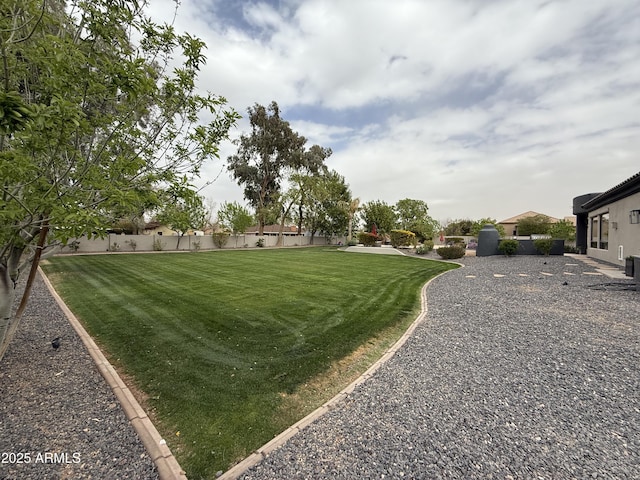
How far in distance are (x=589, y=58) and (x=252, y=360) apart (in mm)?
13524

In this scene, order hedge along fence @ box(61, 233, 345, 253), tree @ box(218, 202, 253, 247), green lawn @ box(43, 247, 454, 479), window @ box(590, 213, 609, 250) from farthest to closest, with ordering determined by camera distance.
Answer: tree @ box(218, 202, 253, 247) → hedge along fence @ box(61, 233, 345, 253) → window @ box(590, 213, 609, 250) → green lawn @ box(43, 247, 454, 479)

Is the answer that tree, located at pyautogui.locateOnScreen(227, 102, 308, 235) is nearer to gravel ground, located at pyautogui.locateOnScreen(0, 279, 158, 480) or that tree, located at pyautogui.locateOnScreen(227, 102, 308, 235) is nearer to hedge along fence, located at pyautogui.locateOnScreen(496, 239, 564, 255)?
hedge along fence, located at pyautogui.locateOnScreen(496, 239, 564, 255)

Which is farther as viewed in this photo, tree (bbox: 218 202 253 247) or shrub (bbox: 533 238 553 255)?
tree (bbox: 218 202 253 247)

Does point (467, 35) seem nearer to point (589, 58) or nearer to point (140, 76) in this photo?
point (589, 58)

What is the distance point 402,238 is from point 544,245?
10.3m

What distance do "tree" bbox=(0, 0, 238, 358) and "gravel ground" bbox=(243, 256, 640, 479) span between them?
8.80 feet

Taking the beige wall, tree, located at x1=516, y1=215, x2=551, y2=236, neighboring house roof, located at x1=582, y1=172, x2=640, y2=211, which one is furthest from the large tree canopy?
tree, located at x1=516, y1=215, x2=551, y2=236

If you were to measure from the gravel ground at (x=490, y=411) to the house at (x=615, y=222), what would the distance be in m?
8.36

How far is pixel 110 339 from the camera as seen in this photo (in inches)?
172

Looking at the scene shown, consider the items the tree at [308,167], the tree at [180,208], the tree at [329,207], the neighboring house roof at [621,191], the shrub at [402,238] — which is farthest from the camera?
the tree at [329,207]

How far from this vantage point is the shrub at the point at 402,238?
25.0m

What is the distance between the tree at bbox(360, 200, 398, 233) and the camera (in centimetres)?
3312

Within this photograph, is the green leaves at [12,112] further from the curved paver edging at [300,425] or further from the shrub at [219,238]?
the shrub at [219,238]

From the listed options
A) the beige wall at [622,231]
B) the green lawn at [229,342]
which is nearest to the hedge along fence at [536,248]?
the beige wall at [622,231]
